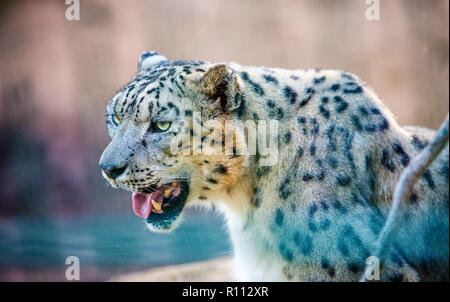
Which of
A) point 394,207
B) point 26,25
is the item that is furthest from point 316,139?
point 26,25

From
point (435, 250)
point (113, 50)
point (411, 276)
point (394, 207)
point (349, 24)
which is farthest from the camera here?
point (113, 50)

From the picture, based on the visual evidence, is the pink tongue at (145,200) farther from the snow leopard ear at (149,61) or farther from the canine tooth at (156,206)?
the snow leopard ear at (149,61)

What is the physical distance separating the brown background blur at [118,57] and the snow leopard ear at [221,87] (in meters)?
4.36

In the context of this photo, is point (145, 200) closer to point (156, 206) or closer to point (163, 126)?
point (156, 206)

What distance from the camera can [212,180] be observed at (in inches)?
126

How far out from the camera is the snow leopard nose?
2930 mm

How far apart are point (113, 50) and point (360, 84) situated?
5.10 m

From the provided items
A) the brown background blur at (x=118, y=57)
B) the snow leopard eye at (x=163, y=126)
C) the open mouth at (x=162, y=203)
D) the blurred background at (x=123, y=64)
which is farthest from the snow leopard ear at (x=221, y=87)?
the brown background blur at (x=118, y=57)

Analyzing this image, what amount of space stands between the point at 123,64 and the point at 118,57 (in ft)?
0.43

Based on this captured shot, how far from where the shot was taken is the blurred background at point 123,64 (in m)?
6.95

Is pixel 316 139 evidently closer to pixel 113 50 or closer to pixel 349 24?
pixel 349 24

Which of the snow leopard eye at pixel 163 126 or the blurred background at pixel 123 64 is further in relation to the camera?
the blurred background at pixel 123 64

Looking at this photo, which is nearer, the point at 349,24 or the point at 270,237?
the point at 270,237
